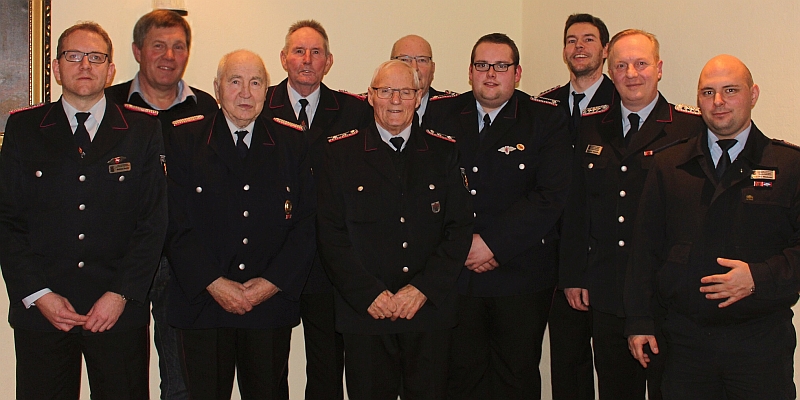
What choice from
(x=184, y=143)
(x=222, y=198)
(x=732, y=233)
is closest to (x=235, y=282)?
(x=222, y=198)

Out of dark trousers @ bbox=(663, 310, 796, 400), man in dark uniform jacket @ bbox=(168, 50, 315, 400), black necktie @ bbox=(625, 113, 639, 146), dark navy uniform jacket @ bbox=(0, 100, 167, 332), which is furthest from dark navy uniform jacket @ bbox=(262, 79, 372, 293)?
dark trousers @ bbox=(663, 310, 796, 400)

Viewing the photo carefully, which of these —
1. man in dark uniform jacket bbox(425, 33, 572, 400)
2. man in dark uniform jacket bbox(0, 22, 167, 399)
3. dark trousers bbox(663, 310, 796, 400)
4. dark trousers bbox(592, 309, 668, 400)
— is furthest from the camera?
man in dark uniform jacket bbox(425, 33, 572, 400)

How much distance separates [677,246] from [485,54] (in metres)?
1.22

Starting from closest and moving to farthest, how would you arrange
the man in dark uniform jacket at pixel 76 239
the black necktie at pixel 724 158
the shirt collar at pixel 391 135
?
1. the black necktie at pixel 724 158
2. the man in dark uniform jacket at pixel 76 239
3. the shirt collar at pixel 391 135

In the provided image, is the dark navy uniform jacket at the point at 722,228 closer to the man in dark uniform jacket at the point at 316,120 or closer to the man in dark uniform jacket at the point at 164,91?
the man in dark uniform jacket at the point at 316,120

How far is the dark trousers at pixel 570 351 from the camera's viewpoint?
142 inches

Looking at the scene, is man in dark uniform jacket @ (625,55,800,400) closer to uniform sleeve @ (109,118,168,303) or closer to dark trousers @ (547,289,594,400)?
dark trousers @ (547,289,594,400)

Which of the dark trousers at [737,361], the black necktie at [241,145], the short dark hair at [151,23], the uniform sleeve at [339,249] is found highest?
the short dark hair at [151,23]

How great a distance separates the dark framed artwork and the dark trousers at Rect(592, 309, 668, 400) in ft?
9.74

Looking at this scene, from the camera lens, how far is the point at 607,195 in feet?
10.9

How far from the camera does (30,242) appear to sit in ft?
9.73

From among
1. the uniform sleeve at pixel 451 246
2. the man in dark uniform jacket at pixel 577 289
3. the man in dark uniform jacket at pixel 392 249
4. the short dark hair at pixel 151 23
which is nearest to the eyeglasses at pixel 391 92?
the man in dark uniform jacket at pixel 392 249

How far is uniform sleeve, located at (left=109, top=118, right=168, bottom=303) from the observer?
9.81 feet

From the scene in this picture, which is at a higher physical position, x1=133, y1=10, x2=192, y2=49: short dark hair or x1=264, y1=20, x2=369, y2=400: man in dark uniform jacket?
x1=133, y1=10, x2=192, y2=49: short dark hair
